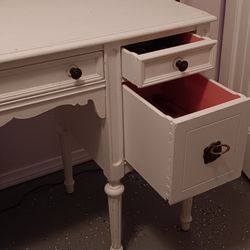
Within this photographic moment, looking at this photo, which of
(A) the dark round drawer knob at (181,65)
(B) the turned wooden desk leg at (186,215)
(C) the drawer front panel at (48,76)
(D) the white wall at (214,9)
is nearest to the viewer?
(C) the drawer front panel at (48,76)

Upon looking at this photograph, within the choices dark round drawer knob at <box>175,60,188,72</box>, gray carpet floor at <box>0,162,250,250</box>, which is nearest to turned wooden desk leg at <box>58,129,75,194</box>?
gray carpet floor at <box>0,162,250,250</box>

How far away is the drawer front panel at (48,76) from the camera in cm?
102

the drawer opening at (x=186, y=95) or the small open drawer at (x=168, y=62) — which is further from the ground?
the small open drawer at (x=168, y=62)

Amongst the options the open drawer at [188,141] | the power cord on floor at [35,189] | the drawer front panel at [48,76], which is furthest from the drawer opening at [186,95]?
the power cord on floor at [35,189]

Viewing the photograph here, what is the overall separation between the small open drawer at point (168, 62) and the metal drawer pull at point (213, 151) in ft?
0.63

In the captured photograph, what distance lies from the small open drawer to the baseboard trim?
2.58 feet

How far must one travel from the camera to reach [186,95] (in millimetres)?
1342

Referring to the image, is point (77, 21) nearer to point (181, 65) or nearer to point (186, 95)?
point (181, 65)

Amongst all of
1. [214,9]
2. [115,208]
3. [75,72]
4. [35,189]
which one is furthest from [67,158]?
[214,9]

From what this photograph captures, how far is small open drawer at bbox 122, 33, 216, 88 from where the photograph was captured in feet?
3.52

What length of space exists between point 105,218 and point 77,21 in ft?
2.46

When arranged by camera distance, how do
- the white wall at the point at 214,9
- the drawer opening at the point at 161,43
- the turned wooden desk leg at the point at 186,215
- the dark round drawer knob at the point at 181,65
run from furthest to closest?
the white wall at the point at 214,9
the turned wooden desk leg at the point at 186,215
the drawer opening at the point at 161,43
the dark round drawer knob at the point at 181,65

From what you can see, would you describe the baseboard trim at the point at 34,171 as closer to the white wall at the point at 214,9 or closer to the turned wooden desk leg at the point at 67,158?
the turned wooden desk leg at the point at 67,158

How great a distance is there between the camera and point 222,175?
1181mm
